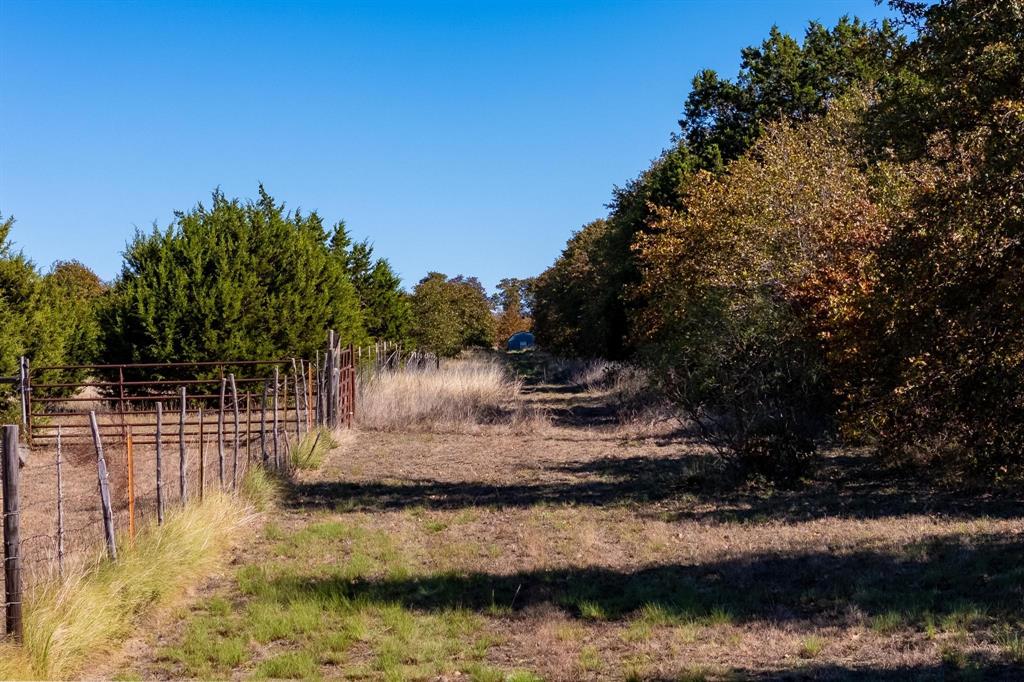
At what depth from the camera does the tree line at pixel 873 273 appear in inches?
316

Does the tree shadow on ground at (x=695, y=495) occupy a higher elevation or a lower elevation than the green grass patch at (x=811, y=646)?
higher

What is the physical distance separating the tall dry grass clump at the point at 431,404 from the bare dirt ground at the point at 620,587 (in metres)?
9.44

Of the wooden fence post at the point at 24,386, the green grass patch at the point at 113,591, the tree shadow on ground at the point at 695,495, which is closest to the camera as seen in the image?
the green grass patch at the point at 113,591

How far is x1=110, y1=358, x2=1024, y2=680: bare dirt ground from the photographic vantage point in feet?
23.2

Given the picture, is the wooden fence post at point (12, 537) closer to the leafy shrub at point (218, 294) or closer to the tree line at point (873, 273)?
the tree line at point (873, 273)

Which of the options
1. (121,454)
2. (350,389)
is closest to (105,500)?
(121,454)

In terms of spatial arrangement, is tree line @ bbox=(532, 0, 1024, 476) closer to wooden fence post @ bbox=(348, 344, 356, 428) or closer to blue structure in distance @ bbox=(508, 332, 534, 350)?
wooden fence post @ bbox=(348, 344, 356, 428)

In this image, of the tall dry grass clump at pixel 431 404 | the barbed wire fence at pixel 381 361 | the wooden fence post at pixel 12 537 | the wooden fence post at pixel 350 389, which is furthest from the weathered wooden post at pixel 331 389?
the wooden fence post at pixel 12 537

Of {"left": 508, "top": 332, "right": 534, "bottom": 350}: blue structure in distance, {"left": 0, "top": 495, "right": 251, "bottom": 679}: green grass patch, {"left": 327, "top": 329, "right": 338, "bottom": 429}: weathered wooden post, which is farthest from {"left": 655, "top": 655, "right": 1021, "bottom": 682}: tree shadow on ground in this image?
{"left": 508, "top": 332, "right": 534, "bottom": 350}: blue structure in distance

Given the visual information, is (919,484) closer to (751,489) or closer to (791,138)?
(751,489)

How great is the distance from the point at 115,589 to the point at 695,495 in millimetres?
8938

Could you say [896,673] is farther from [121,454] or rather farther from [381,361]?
[381,361]

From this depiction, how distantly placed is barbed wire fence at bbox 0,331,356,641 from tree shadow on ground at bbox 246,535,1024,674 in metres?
1.93

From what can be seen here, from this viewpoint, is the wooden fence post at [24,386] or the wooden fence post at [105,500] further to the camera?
the wooden fence post at [24,386]
